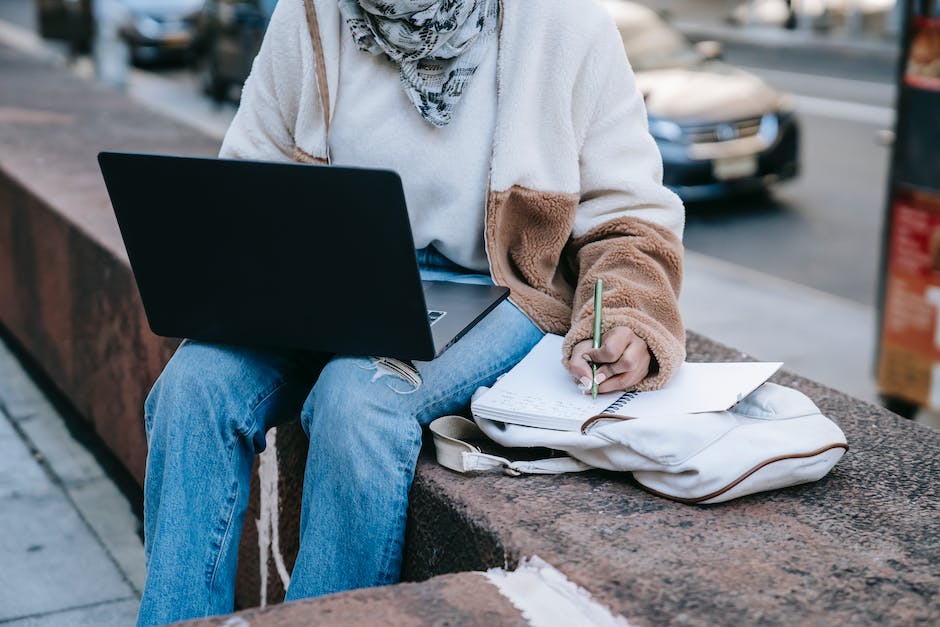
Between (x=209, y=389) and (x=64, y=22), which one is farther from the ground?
(x=209, y=389)

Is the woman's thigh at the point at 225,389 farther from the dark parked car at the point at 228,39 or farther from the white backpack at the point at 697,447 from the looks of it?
the dark parked car at the point at 228,39

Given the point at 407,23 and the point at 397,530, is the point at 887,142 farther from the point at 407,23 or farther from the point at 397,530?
the point at 397,530

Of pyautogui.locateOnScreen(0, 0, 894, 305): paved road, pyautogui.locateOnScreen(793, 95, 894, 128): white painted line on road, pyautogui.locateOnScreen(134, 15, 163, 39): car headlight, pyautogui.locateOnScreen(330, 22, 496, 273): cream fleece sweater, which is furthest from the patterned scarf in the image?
pyautogui.locateOnScreen(134, 15, 163, 39): car headlight

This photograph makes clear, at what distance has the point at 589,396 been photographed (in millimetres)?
2023

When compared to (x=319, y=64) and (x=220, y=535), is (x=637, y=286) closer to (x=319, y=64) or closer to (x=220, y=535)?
(x=319, y=64)

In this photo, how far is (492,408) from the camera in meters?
1.99

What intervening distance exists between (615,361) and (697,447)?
0.24 metres

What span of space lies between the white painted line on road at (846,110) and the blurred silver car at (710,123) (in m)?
3.46

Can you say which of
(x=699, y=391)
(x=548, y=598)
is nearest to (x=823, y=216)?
(x=699, y=391)

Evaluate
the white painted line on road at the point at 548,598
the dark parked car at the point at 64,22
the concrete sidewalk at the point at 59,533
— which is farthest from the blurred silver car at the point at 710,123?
the dark parked car at the point at 64,22

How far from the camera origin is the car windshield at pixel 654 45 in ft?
29.3

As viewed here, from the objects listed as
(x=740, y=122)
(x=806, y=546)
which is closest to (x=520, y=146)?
(x=806, y=546)

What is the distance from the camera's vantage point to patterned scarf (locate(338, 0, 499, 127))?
86.0 inches

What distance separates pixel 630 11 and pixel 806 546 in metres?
8.39
